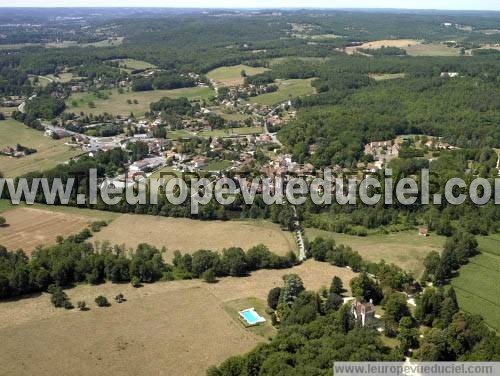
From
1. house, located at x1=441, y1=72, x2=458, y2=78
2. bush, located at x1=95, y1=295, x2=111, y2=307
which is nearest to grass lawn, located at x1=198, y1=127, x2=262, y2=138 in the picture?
house, located at x1=441, y1=72, x2=458, y2=78

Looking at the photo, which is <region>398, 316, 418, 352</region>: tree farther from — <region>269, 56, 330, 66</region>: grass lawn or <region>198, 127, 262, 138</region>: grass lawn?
<region>269, 56, 330, 66</region>: grass lawn

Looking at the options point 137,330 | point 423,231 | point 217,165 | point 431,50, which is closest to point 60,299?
point 137,330

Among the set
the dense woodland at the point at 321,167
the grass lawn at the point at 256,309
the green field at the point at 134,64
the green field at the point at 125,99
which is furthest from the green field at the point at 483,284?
the green field at the point at 134,64

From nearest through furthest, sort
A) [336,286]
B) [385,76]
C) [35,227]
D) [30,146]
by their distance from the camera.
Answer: [336,286] < [35,227] < [30,146] < [385,76]

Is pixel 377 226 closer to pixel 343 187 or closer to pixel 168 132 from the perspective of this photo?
pixel 343 187

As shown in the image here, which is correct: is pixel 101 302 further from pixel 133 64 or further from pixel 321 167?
pixel 133 64

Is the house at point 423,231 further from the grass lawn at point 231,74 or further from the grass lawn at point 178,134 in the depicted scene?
the grass lawn at point 231,74
